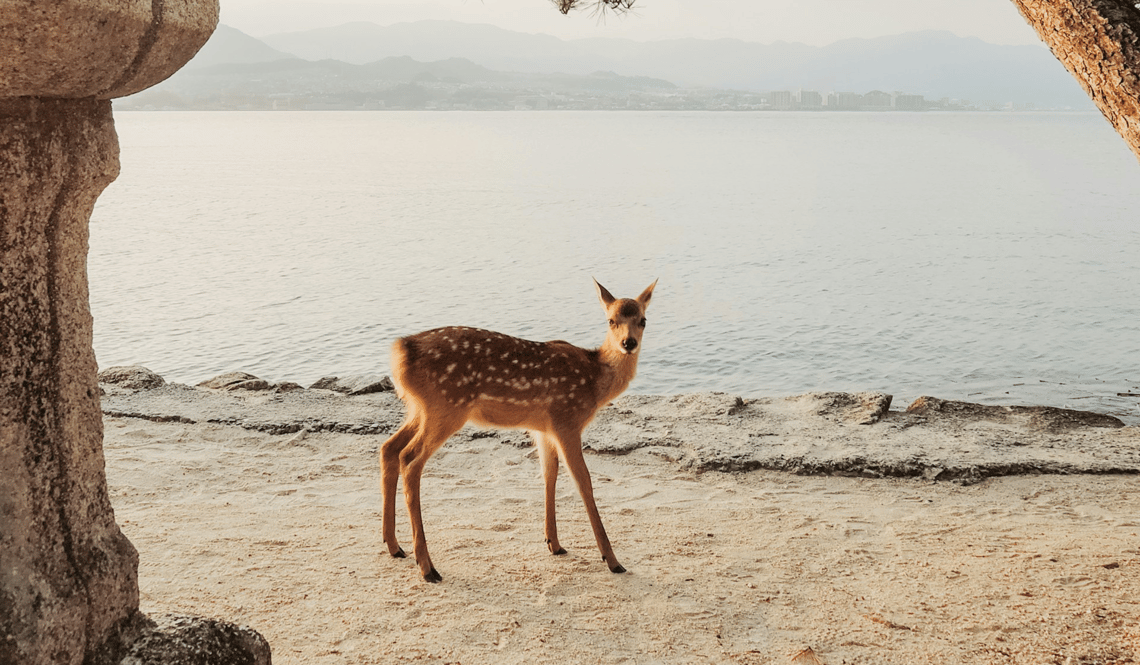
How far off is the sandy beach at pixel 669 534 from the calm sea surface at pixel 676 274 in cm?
585

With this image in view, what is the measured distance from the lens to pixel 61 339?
293 cm

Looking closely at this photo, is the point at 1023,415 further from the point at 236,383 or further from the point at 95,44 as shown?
the point at 95,44

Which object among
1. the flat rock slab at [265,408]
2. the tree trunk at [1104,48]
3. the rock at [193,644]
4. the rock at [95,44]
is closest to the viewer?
the rock at [95,44]

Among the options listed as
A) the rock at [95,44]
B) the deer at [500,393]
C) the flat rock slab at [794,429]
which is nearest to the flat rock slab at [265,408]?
the flat rock slab at [794,429]

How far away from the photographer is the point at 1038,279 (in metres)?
23.7

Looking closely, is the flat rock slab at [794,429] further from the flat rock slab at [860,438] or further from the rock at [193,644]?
the rock at [193,644]

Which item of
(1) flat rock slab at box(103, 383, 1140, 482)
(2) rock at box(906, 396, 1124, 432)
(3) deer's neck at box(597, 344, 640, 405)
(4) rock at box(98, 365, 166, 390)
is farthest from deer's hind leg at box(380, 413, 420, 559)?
(2) rock at box(906, 396, 1124, 432)

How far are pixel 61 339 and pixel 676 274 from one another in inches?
844

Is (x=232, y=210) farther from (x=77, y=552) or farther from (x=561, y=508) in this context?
(x=77, y=552)

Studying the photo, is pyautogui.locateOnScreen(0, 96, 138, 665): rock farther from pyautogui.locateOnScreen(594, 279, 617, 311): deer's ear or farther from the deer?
pyautogui.locateOnScreen(594, 279, 617, 311): deer's ear

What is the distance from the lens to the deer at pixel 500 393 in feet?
16.9

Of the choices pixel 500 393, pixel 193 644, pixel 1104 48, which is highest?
pixel 1104 48

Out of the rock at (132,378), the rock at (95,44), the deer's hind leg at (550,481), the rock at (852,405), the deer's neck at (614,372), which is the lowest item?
the rock at (852,405)

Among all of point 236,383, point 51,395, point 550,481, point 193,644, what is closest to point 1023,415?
point 550,481
